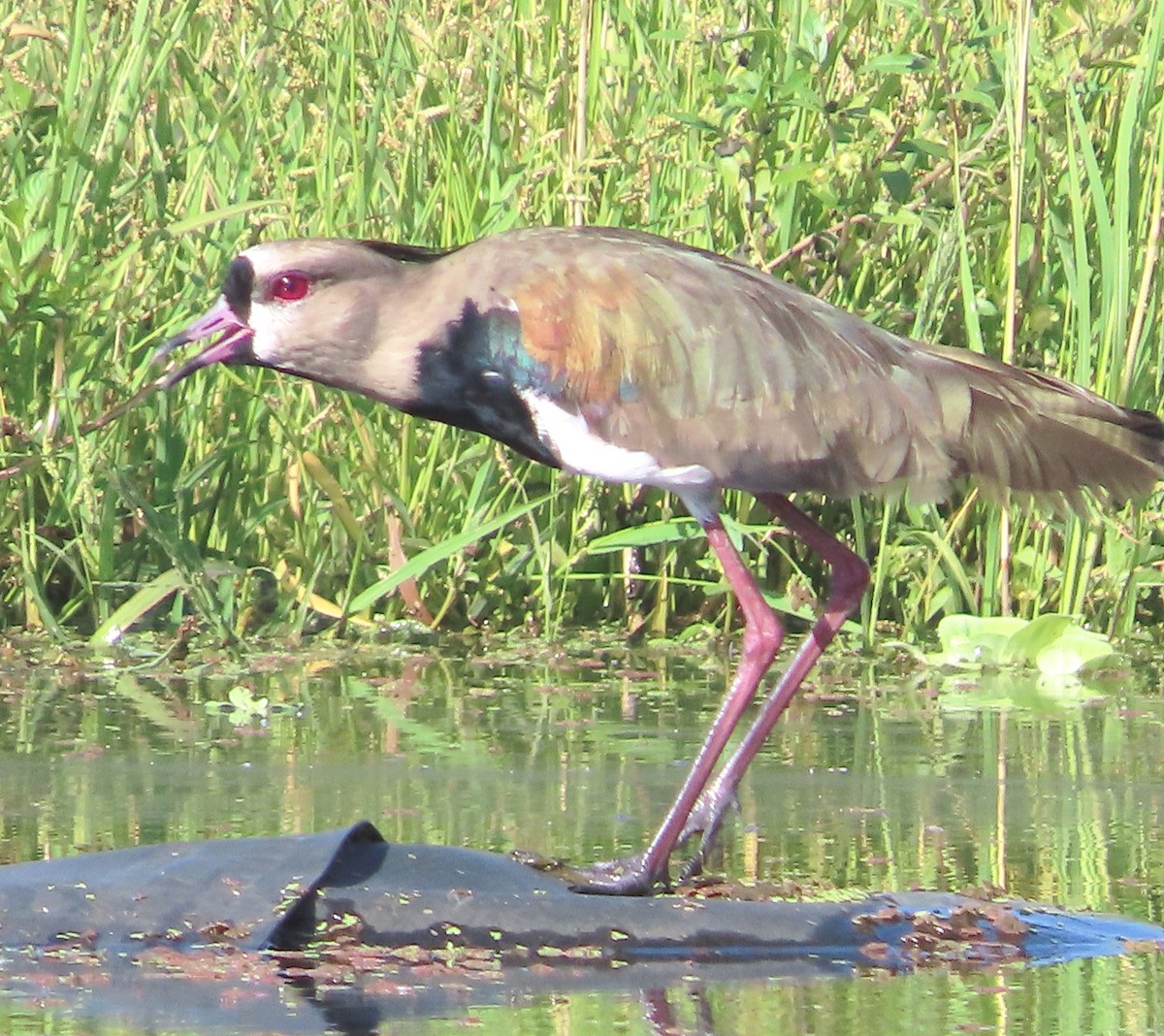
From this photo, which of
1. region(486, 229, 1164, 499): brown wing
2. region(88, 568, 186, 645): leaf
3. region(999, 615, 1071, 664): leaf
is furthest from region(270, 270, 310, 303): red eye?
region(999, 615, 1071, 664): leaf

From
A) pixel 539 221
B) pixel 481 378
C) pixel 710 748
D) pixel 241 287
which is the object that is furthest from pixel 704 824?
pixel 539 221

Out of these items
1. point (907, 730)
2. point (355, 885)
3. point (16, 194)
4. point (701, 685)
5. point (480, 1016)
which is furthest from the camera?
point (16, 194)

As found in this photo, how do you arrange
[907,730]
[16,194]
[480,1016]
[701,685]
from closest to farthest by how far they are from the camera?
[480,1016]
[907,730]
[701,685]
[16,194]

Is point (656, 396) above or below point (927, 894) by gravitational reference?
above

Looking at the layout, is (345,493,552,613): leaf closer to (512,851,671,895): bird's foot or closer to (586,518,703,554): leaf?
(586,518,703,554): leaf

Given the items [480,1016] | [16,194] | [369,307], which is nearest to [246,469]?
[16,194]

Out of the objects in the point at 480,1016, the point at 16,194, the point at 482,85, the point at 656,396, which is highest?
the point at 482,85

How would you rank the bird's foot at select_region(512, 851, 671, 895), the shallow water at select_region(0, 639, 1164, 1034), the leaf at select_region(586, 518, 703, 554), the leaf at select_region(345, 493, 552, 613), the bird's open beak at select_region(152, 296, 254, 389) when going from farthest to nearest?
the leaf at select_region(586, 518, 703, 554), the leaf at select_region(345, 493, 552, 613), the bird's open beak at select_region(152, 296, 254, 389), the bird's foot at select_region(512, 851, 671, 895), the shallow water at select_region(0, 639, 1164, 1034)

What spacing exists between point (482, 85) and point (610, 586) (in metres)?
1.69

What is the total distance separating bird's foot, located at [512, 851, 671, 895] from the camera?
14.1 feet

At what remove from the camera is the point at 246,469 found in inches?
268

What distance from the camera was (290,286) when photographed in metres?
4.99

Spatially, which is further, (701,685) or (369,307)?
(701,685)

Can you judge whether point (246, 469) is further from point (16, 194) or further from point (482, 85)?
point (482, 85)
